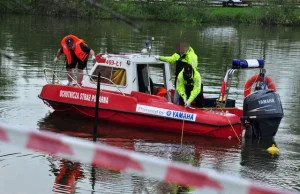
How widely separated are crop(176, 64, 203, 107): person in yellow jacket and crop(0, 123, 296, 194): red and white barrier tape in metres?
9.40

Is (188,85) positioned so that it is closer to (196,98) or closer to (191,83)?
(191,83)

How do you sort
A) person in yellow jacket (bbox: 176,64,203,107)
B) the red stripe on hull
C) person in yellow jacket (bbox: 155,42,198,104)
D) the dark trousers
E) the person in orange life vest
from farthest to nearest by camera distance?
the person in orange life vest
person in yellow jacket (bbox: 155,42,198,104)
the dark trousers
person in yellow jacket (bbox: 176,64,203,107)
the red stripe on hull

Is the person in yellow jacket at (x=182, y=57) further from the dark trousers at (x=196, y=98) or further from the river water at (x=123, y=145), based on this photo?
the river water at (x=123, y=145)

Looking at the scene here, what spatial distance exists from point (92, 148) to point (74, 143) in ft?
0.41

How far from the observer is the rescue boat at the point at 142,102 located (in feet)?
46.0

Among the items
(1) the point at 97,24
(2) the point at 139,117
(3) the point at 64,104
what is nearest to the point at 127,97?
(2) the point at 139,117

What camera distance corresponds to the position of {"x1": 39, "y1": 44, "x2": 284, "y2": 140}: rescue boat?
1403 cm

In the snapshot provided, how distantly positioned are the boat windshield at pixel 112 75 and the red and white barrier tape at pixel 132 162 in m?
10.2

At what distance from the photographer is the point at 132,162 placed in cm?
449

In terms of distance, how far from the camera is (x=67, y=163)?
36.9 ft

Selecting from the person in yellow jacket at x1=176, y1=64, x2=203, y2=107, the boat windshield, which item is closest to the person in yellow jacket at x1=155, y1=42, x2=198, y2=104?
the person in yellow jacket at x1=176, y1=64, x2=203, y2=107

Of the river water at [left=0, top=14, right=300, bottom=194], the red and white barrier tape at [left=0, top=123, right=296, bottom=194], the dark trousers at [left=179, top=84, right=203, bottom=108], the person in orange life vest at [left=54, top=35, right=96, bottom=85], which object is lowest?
the river water at [left=0, top=14, right=300, bottom=194]

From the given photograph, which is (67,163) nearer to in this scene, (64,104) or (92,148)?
(64,104)

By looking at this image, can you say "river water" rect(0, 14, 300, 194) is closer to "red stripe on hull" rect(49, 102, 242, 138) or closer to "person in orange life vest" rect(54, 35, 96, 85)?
"red stripe on hull" rect(49, 102, 242, 138)
